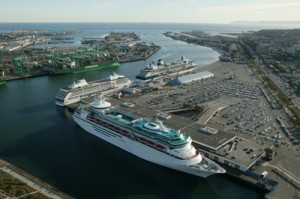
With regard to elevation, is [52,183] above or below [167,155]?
below

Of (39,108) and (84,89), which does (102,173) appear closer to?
(39,108)

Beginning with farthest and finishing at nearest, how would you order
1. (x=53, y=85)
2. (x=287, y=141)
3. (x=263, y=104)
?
(x=53, y=85), (x=263, y=104), (x=287, y=141)

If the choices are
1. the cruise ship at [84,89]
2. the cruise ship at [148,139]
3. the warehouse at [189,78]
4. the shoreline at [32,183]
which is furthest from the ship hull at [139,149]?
the warehouse at [189,78]

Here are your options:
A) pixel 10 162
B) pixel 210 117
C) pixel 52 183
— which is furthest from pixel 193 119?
pixel 10 162

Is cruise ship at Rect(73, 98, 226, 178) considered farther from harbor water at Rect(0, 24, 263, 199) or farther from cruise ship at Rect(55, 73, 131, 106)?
cruise ship at Rect(55, 73, 131, 106)

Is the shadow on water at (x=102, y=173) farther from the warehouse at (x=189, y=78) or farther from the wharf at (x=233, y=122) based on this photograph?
the warehouse at (x=189, y=78)

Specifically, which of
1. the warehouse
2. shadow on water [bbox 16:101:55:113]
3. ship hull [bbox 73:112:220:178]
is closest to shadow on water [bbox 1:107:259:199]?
ship hull [bbox 73:112:220:178]

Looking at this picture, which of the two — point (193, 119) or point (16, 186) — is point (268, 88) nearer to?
point (193, 119)
